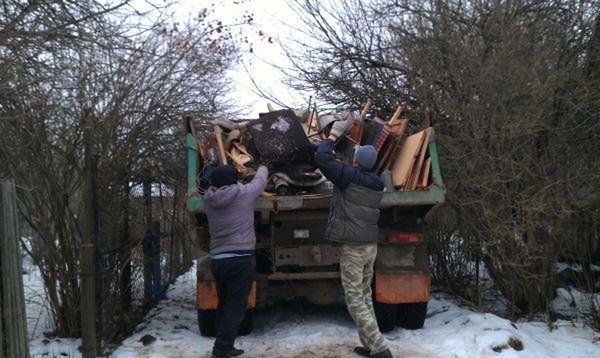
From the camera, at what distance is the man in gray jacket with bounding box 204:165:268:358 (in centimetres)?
566

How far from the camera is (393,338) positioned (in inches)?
257

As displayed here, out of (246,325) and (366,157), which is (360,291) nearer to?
(366,157)

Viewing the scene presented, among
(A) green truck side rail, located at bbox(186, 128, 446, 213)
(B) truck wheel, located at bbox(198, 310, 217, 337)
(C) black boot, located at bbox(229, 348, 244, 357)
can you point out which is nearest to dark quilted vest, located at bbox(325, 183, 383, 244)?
(A) green truck side rail, located at bbox(186, 128, 446, 213)

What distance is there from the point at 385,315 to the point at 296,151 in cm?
189

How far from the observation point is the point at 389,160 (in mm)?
6988

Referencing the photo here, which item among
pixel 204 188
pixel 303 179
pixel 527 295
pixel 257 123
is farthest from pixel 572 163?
pixel 204 188

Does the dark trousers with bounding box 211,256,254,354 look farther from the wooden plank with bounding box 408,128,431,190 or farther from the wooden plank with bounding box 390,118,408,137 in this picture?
the wooden plank with bounding box 390,118,408,137

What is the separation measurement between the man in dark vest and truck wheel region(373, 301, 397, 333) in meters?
0.85

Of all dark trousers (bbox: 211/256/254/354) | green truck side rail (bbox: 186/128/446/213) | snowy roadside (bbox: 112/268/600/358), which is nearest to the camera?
dark trousers (bbox: 211/256/254/354)

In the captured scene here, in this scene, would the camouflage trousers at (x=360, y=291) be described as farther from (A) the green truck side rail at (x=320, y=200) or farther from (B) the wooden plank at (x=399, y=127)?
(B) the wooden plank at (x=399, y=127)

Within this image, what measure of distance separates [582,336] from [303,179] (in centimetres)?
321

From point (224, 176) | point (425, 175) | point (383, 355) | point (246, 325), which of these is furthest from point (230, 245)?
point (425, 175)

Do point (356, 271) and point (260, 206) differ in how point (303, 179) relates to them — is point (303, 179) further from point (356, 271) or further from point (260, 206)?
point (356, 271)

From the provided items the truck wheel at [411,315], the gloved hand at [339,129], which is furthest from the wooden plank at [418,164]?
the truck wheel at [411,315]
